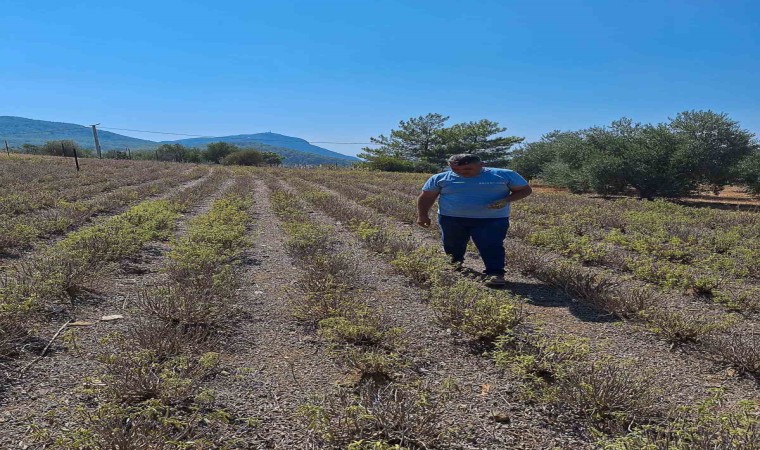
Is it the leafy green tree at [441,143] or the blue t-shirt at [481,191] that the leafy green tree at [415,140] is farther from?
the blue t-shirt at [481,191]

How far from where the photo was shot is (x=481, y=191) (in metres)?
4.87

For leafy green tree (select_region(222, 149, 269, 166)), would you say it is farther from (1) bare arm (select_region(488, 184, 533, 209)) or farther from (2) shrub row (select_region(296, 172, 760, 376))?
(2) shrub row (select_region(296, 172, 760, 376))

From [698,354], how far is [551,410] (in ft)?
4.72

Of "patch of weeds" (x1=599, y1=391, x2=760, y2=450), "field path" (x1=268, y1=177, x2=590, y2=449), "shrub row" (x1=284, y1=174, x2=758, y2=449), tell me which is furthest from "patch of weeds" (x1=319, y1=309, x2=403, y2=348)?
"patch of weeds" (x1=599, y1=391, x2=760, y2=450)

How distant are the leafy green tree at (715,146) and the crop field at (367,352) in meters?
18.0

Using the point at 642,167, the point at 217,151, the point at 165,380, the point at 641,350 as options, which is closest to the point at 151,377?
the point at 165,380

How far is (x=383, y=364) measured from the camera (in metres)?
2.66

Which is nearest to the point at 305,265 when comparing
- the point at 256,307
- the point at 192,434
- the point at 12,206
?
the point at 256,307

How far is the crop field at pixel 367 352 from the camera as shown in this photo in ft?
6.97

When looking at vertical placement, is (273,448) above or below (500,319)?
below

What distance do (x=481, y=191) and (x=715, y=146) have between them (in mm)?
21662

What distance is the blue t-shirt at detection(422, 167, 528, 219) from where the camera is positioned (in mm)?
4844

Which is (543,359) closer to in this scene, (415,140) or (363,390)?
(363,390)

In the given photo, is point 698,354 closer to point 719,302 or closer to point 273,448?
point 719,302
